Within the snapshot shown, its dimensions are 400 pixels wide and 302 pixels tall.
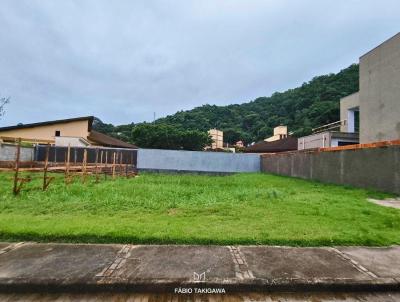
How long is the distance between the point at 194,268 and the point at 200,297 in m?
0.42

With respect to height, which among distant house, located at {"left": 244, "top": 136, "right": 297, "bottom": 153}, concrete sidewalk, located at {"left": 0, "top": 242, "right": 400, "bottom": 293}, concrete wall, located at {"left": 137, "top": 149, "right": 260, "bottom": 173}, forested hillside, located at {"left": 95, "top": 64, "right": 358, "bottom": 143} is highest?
forested hillside, located at {"left": 95, "top": 64, "right": 358, "bottom": 143}

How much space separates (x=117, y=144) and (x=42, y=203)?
2540 cm

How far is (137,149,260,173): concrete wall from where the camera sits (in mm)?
23969

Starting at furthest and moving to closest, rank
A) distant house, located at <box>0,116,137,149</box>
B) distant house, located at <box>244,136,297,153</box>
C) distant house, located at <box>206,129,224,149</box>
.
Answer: distant house, located at <box>206,129,224,149</box>, distant house, located at <box>244,136,297,153</box>, distant house, located at <box>0,116,137,149</box>

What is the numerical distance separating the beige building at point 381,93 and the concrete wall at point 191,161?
10231mm

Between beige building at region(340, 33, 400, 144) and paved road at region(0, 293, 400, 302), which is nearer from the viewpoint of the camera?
paved road at region(0, 293, 400, 302)

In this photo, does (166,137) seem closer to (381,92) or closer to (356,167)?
(381,92)

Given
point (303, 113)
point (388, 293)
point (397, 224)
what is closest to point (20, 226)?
point (388, 293)

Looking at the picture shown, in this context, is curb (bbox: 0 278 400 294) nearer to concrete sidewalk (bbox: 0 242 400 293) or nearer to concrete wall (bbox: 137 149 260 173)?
concrete sidewalk (bbox: 0 242 400 293)

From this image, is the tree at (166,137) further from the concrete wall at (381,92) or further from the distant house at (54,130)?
the concrete wall at (381,92)

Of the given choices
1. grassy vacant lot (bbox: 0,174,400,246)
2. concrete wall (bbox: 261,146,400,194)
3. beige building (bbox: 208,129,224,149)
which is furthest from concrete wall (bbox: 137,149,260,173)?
beige building (bbox: 208,129,224,149)

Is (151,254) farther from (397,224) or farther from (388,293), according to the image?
(397,224)

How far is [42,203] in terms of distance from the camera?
665cm

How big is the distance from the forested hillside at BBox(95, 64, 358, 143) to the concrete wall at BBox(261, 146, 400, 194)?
19335 mm
